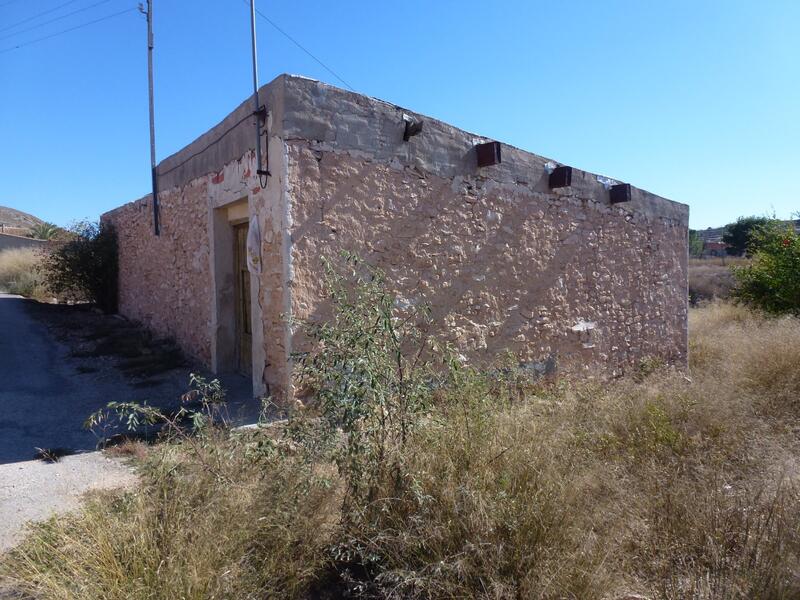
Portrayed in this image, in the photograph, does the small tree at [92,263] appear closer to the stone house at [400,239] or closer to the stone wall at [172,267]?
the stone wall at [172,267]

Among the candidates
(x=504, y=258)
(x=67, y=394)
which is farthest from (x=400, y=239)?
(x=67, y=394)

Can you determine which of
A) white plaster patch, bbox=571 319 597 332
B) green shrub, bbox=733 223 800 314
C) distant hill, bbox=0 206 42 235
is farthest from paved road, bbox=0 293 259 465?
distant hill, bbox=0 206 42 235

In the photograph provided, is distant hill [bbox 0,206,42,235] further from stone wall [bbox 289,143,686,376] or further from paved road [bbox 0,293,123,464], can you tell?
stone wall [bbox 289,143,686,376]

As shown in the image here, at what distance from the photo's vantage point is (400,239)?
543 centimetres

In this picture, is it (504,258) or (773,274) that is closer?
(504,258)

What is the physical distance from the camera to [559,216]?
283 inches

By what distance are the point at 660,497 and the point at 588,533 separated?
76cm

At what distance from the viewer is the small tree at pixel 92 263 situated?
10562 millimetres

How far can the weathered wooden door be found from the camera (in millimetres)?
6191

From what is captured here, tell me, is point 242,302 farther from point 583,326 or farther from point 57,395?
point 583,326

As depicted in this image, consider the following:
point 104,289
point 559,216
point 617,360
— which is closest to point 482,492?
point 559,216

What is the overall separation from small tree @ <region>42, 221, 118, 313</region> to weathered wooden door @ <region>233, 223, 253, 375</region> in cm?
555

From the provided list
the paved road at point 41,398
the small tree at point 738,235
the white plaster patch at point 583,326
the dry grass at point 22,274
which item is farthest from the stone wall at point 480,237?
the small tree at point 738,235

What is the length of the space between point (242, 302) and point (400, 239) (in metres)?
2.10
